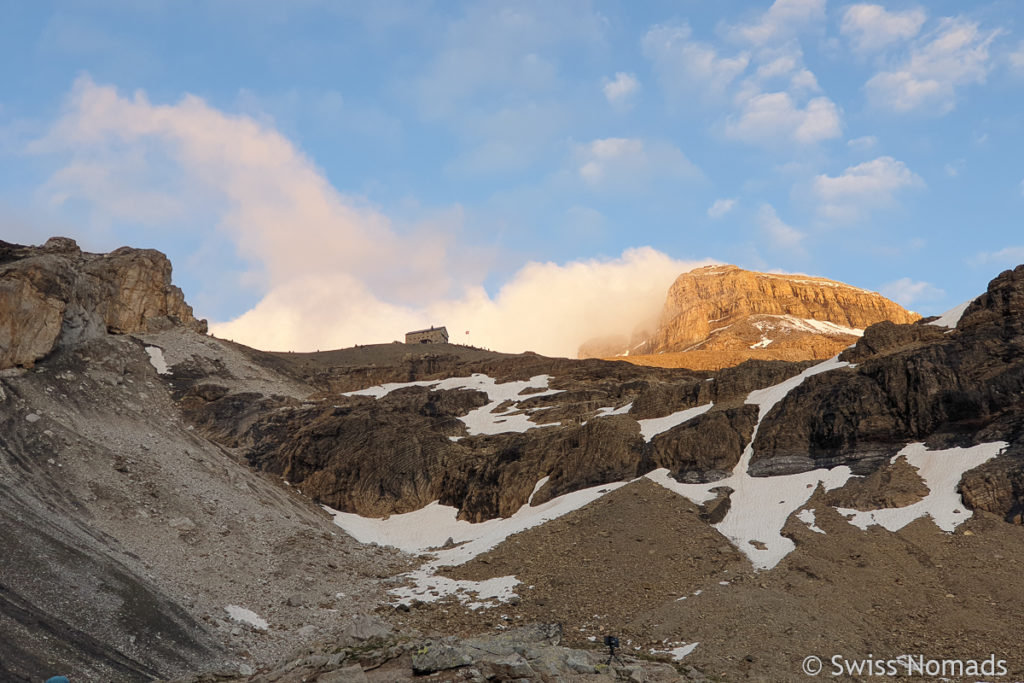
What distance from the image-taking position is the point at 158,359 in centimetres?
7562

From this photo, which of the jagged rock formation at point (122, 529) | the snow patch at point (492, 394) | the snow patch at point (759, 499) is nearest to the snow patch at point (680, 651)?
the snow patch at point (759, 499)

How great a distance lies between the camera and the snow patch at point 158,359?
73525 mm

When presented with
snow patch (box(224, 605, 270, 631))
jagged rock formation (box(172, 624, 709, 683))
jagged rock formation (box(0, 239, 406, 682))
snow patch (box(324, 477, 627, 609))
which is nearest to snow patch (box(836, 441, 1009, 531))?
snow patch (box(324, 477, 627, 609))

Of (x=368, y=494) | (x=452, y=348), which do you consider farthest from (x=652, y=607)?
(x=452, y=348)

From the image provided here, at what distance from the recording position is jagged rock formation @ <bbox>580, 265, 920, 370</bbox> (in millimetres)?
153000

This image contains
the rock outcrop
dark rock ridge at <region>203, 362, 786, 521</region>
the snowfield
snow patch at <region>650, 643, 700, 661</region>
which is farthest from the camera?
the rock outcrop

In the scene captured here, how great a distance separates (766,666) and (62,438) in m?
39.0

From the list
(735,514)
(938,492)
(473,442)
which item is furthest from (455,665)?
(473,442)

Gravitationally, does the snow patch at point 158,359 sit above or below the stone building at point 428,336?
below

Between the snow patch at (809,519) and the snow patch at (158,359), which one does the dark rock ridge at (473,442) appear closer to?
the snow patch at (158,359)

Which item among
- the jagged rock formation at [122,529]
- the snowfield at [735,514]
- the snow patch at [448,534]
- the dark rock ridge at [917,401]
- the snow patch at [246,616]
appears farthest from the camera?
the dark rock ridge at [917,401]

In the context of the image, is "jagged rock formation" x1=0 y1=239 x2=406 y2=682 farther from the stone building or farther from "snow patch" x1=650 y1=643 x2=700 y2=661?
the stone building

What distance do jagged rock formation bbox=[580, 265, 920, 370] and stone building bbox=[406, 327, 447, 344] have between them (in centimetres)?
3535

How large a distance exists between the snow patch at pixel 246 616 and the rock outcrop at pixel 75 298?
90.5ft
